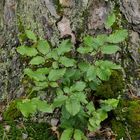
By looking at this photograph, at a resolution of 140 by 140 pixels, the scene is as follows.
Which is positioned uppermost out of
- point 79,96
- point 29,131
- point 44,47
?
point 44,47

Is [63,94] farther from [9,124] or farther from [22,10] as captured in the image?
[22,10]

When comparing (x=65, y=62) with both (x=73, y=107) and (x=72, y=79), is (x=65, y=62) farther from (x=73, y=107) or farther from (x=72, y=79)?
(x=73, y=107)

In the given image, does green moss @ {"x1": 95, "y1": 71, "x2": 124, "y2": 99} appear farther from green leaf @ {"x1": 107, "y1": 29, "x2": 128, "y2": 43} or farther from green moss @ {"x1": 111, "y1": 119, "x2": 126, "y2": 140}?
green leaf @ {"x1": 107, "y1": 29, "x2": 128, "y2": 43}

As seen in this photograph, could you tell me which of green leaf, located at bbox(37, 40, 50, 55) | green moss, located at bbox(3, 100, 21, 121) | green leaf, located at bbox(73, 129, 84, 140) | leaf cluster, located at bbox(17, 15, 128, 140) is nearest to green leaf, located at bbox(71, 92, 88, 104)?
leaf cluster, located at bbox(17, 15, 128, 140)

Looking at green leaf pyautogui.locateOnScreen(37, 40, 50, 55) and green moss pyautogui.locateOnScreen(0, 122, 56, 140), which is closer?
green leaf pyautogui.locateOnScreen(37, 40, 50, 55)

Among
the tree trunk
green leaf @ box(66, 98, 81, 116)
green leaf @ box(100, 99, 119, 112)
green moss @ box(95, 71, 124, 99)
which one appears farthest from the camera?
the tree trunk

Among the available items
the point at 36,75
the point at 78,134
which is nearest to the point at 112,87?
the point at 78,134

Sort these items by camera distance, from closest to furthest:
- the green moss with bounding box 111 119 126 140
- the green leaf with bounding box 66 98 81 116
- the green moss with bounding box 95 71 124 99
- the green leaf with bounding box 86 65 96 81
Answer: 1. the green leaf with bounding box 66 98 81 116
2. the green leaf with bounding box 86 65 96 81
3. the green moss with bounding box 111 119 126 140
4. the green moss with bounding box 95 71 124 99
